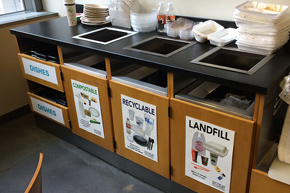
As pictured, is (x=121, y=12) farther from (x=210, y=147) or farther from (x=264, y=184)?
(x=264, y=184)

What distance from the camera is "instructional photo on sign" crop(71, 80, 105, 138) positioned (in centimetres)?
201

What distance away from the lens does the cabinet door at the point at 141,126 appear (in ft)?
5.53

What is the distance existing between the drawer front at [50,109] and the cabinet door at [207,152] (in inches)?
38.0

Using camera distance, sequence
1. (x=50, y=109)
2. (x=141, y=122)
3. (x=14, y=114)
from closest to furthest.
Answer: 1. (x=141, y=122)
2. (x=50, y=109)
3. (x=14, y=114)

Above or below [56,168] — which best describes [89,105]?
above

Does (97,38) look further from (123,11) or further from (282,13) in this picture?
(282,13)

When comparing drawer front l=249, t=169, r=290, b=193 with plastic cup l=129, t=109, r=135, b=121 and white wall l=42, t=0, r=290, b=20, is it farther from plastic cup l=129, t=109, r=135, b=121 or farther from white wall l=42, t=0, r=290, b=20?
white wall l=42, t=0, r=290, b=20

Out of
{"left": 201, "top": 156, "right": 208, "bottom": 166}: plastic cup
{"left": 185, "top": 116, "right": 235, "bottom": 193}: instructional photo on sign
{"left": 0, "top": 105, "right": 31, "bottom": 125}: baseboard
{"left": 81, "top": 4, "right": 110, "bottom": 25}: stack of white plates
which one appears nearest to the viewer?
{"left": 185, "top": 116, "right": 235, "bottom": 193}: instructional photo on sign

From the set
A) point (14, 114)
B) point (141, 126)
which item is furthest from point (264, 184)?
point (14, 114)

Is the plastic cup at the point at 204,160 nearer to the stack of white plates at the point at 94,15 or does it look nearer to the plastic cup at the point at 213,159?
the plastic cup at the point at 213,159

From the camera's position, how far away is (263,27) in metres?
1.54

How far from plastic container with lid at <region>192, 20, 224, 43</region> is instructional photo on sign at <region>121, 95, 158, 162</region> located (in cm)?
50

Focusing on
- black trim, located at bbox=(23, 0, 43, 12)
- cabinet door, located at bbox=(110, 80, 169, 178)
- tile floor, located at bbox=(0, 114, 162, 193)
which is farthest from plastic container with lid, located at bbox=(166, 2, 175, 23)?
black trim, located at bbox=(23, 0, 43, 12)

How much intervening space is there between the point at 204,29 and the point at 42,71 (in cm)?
120
